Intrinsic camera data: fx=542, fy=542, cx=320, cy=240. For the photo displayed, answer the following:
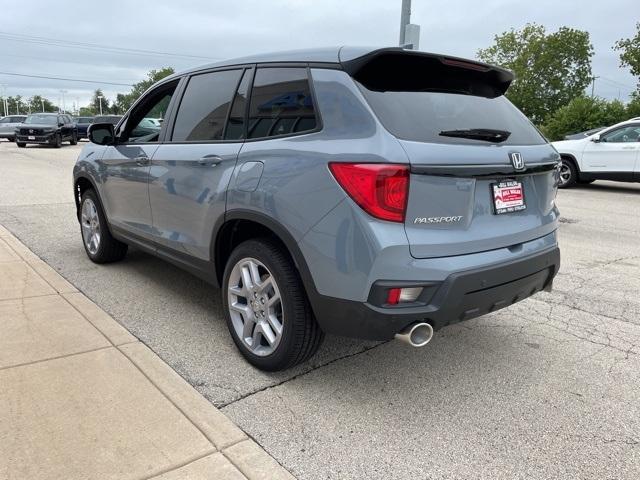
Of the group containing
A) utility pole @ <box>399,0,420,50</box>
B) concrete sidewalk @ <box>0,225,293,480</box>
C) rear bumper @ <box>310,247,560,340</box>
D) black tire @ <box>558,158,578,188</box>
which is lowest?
concrete sidewalk @ <box>0,225,293,480</box>

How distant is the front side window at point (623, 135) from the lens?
12.1 meters

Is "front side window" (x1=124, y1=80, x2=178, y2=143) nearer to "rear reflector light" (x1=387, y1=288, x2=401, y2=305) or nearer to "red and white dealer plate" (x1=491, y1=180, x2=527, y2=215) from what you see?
"rear reflector light" (x1=387, y1=288, x2=401, y2=305)

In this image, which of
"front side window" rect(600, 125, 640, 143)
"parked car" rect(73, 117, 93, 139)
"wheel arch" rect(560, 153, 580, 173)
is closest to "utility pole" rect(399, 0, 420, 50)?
"wheel arch" rect(560, 153, 580, 173)

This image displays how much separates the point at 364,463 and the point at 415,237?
1.06 m

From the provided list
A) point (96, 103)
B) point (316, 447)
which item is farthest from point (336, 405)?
point (96, 103)

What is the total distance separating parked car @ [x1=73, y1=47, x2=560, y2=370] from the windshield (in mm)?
25752

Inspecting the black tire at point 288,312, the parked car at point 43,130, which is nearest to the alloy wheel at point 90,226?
the black tire at point 288,312

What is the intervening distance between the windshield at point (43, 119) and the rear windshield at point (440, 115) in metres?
27.0

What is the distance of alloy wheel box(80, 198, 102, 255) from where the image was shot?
5336 mm

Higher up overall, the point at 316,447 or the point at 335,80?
the point at 335,80

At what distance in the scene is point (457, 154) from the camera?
2654 mm

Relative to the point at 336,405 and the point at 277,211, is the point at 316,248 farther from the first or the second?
the point at 336,405

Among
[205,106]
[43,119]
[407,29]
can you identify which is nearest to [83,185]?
[205,106]

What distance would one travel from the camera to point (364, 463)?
8.02 ft
